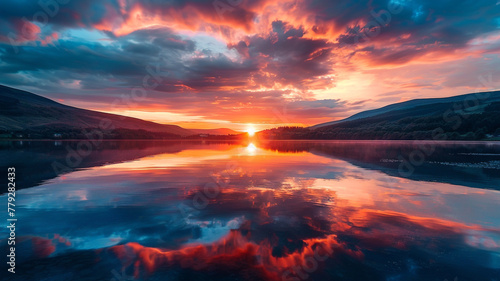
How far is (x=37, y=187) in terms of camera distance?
610 inches

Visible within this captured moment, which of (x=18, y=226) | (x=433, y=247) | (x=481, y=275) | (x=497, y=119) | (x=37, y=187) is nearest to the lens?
(x=481, y=275)

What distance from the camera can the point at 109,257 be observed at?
6.67 meters

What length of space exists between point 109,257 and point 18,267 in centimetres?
210

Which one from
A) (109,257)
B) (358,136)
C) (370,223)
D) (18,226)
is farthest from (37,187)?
(358,136)

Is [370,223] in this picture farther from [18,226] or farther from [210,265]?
[18,226]

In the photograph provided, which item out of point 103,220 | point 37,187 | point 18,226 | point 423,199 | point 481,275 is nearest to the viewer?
point 481,275

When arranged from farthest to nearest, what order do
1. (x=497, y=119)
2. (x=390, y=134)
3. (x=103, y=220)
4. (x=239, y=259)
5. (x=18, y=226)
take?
(x=390, y=134)
(x=497, y=119)
(x=103, y=220)
(x=18, y=226)
(x=239, y=259)

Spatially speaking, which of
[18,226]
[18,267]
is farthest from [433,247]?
[18,226]

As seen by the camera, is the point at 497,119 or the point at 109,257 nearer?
the point at 109,257

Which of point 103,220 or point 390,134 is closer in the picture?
point 103,220

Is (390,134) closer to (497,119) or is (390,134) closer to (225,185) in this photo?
(497,119)

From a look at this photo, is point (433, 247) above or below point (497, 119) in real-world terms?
below

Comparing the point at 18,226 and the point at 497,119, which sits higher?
the point at 497,119

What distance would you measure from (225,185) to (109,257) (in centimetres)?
986
